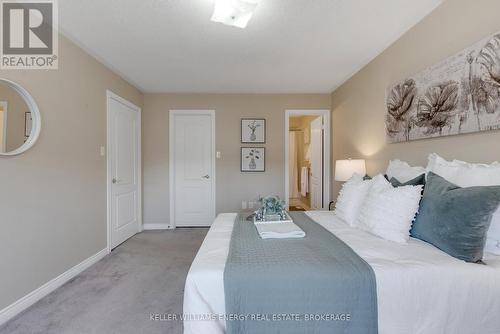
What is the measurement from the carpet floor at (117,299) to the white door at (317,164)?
2498 mm

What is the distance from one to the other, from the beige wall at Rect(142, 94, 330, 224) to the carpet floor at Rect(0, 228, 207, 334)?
130 centimetres

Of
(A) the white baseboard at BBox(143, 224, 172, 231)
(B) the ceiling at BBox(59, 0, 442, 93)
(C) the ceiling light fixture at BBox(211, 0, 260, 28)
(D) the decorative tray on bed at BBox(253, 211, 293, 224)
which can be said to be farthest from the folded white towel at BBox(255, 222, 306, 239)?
(A) the white baseboard at BBox(143, 224, 172, 231)

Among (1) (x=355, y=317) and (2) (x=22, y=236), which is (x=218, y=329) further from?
(2) (x=22, y=236)

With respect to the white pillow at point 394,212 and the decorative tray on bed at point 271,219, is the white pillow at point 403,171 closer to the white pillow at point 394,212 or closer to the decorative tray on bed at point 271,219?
the white pillow at point 394,212

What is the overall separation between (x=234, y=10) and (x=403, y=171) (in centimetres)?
187

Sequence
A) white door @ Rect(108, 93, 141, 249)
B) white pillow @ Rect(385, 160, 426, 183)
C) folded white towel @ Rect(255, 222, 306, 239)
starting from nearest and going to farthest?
folded white towel @ Rect(255, 222, 306, 239) → white pillow @ Rect(385, 160, 426, 183) → white door @ Rect(108, 93, 141, 249)

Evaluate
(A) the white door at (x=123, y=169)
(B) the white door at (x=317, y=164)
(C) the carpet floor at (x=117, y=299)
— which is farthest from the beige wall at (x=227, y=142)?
(C) the carpet floor at (x=117, y=299)

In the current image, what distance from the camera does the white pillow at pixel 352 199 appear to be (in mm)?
1966

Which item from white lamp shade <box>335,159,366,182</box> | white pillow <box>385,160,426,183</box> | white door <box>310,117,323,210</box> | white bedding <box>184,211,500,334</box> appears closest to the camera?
white bedding <box>184,211,500,334</box>

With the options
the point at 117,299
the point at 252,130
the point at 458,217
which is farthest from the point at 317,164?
the point at 117,299

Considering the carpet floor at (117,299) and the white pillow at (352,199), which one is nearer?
the carpet floor at (117,299)

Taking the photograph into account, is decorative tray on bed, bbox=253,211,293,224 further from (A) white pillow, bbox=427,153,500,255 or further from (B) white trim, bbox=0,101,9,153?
(B) white trim, bbox=0,101,9,153

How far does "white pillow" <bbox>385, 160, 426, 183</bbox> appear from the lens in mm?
1864

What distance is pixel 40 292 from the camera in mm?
1986
